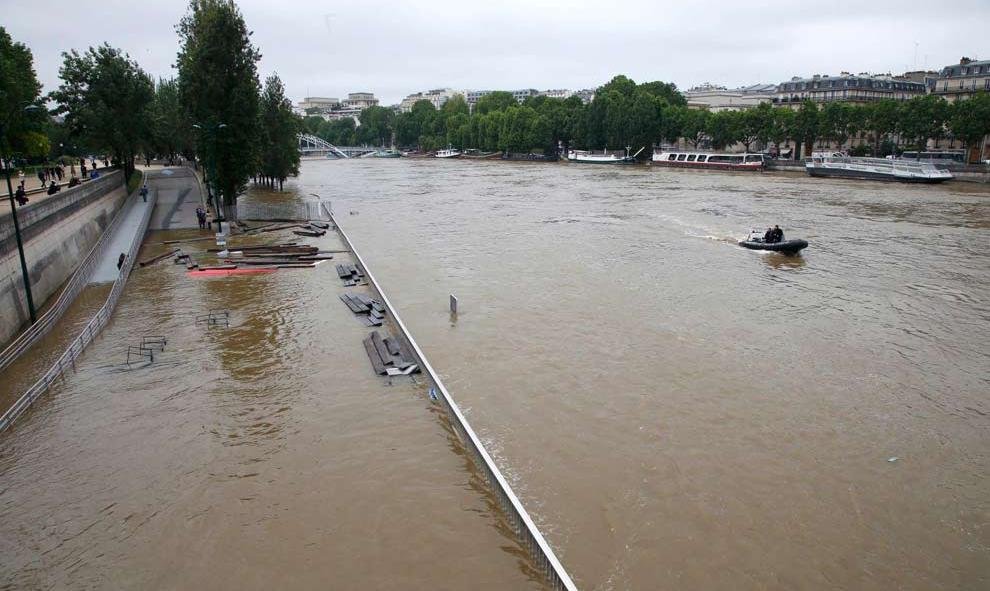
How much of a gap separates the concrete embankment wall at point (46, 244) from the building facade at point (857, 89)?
108m

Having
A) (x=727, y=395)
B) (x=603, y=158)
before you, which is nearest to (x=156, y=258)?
(x=727, y=395)

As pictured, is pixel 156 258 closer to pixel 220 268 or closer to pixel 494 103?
pixel 220 268

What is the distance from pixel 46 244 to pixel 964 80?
387 feet

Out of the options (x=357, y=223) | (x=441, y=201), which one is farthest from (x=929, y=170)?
(x=357, y=223)

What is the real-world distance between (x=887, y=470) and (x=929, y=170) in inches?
2780

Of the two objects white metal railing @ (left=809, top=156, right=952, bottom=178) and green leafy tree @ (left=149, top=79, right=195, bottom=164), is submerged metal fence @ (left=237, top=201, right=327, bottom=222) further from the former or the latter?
white metal railing @ (left=809, top=156, right=952, bottom=178)

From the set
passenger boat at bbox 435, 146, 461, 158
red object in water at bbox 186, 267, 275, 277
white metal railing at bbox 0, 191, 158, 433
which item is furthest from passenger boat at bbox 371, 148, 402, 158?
red object in water at bbox 186, 267, 275, 277

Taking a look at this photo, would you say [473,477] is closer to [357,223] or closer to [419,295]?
[419,295]

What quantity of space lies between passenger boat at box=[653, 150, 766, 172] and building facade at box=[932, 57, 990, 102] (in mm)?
30672

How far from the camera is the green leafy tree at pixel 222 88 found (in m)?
38.8

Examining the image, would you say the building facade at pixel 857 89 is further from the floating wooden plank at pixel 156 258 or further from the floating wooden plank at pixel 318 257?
the floating wooden plank at pixel 156 258

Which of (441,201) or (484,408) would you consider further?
(441,201)

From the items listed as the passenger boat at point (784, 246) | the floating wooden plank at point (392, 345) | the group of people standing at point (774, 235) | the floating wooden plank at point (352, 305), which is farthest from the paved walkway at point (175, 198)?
the group of people standing at point (774, 235)

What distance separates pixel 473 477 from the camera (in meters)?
11.6
